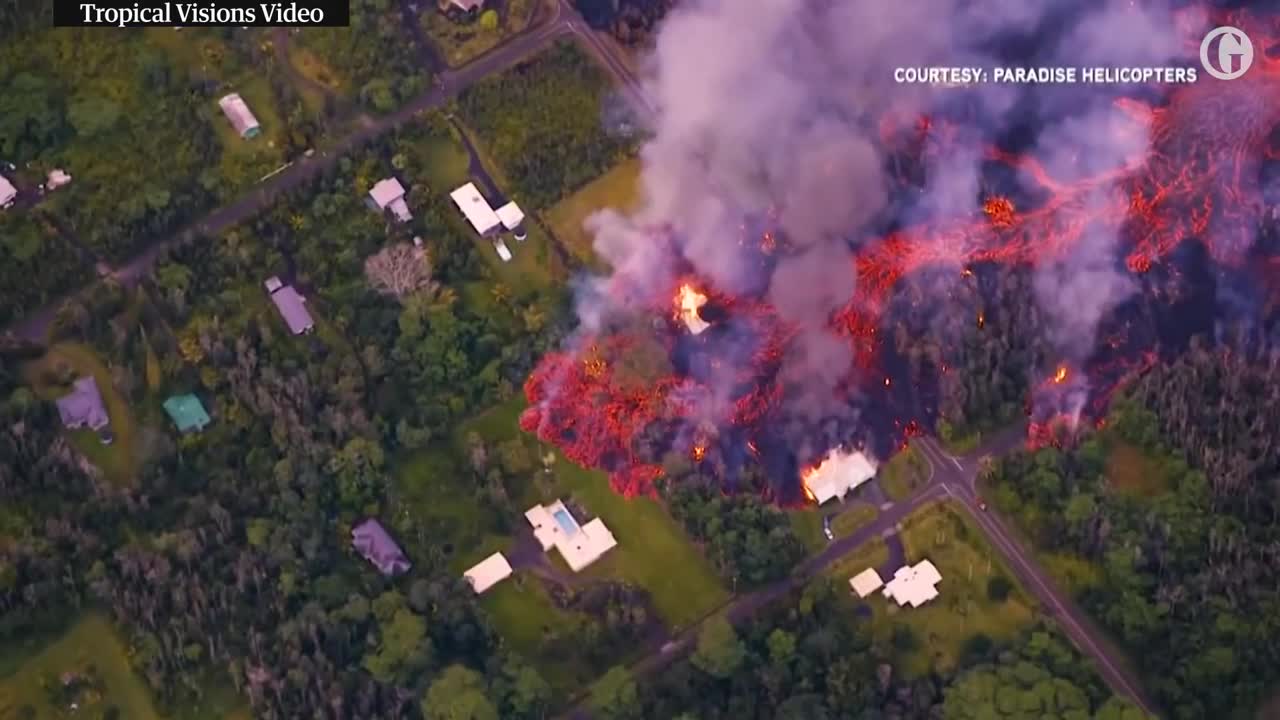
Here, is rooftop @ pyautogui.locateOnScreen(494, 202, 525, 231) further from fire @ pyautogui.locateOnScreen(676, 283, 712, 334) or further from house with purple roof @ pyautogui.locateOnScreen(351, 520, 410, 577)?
house with purple roof @ pyautogui.locateOnScreen(351, 520, 410, 577)

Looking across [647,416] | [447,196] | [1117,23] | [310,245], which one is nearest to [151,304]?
[310,245]

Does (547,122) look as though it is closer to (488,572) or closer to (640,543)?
(640,543)

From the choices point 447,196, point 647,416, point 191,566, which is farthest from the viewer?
point 447,196

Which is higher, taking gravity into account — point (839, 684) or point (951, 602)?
point (951, 602)

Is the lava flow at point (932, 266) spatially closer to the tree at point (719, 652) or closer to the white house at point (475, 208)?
the white house at point (475, 208)

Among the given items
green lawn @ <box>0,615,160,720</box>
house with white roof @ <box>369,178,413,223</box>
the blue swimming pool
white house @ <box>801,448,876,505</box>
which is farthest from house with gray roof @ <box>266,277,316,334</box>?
white house @ <box>801,448,876,505</box>

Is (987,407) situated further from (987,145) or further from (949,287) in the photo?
(987,145)

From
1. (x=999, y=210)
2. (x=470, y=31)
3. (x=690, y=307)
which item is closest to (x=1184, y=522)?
(x=999, y=210)
